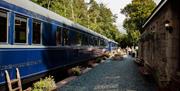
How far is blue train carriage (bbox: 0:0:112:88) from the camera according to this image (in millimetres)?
9180

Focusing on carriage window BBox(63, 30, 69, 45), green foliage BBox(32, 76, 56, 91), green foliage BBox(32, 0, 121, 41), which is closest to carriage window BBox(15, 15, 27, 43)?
green foliage BBox(32, 76, 56, 91)

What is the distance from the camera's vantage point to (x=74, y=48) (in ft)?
61.5

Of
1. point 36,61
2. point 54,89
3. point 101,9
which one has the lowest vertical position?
point 54,89

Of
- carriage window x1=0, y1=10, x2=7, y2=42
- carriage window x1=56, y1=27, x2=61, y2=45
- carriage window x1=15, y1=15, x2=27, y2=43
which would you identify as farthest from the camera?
carriage window x1=56, y1=27, x2=61, y2=45

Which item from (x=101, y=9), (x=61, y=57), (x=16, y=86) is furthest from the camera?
(x=101, y=9)

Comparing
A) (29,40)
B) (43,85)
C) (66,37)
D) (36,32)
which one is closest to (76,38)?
(66,37)

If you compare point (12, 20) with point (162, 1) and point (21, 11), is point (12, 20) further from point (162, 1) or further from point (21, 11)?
point (162, 1)

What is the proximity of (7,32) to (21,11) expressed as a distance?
4.05ft

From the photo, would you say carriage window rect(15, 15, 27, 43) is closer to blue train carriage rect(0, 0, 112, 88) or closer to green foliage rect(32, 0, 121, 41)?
blue train carriage rect(0, 0, 112, 88)

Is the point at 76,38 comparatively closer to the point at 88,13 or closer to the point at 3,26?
the point at 3,26

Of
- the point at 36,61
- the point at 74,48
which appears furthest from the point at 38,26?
the point at 74,48

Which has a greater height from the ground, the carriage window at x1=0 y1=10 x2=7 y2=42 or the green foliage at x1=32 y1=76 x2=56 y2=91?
the carriage window at x1=0 y1=10 x2=7 y2=42

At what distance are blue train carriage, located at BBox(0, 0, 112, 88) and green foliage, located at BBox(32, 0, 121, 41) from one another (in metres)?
30.6

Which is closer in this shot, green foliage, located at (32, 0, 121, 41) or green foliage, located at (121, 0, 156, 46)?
green foliage, located at (32, 0, 121, 41)
